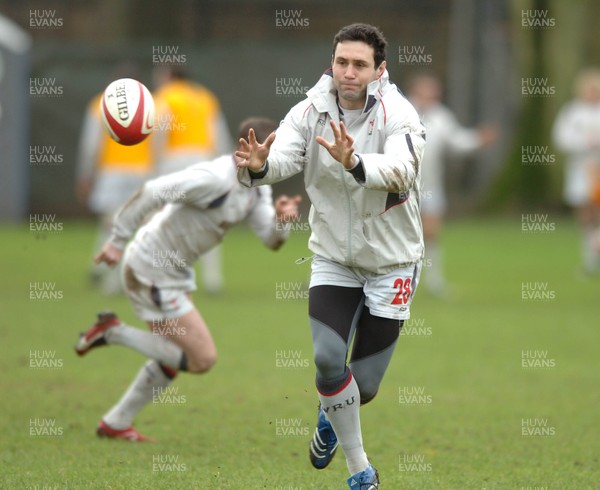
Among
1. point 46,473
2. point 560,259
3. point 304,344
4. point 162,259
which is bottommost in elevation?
point 560,259

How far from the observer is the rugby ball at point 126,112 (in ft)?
22.3

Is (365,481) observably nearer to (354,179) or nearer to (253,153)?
(354,179)

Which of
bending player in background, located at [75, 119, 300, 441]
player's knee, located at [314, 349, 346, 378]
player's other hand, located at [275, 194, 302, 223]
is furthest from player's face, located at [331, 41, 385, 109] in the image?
bending player in background, located at [75, 119, 300, 441]

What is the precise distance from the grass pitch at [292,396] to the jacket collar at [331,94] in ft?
6.61

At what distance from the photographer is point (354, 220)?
5906 mm

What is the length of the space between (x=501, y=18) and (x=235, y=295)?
43.2 ft

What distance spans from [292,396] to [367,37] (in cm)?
374

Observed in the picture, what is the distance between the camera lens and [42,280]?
15398 millimetres

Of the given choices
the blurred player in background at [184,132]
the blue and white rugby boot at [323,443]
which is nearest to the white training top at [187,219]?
the blue and white rugby boot at [323,443]

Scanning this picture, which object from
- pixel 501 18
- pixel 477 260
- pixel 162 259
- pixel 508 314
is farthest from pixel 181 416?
pixel 501 18

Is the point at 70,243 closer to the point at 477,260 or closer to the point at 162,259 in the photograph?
the point at 477,260

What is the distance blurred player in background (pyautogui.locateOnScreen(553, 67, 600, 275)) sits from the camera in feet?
54.2

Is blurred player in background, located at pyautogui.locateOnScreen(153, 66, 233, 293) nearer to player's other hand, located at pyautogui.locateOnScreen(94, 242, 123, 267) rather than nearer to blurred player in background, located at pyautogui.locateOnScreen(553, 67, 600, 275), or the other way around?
blurred player in background, located at pyautogui.locateOnScreen(553, 67, 600, 275)

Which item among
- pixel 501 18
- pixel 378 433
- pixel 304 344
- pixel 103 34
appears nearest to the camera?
pixel 378 433
